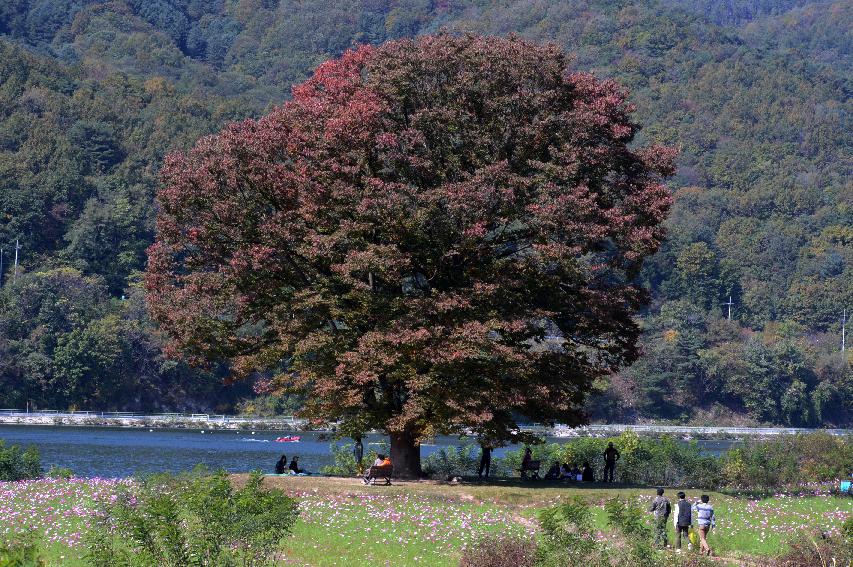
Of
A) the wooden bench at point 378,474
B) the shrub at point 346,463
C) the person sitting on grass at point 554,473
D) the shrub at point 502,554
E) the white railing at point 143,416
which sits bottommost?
the white railing at point 143,416

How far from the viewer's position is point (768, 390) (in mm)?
132125

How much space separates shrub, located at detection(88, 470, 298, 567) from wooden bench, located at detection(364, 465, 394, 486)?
38.7 ft

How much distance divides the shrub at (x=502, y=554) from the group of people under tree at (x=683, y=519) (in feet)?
14.5

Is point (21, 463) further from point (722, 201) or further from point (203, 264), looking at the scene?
point (722, 201)

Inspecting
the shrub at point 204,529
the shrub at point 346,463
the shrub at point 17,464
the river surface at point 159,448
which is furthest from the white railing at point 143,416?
the shrub at point 204,529

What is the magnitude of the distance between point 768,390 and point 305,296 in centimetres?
10766

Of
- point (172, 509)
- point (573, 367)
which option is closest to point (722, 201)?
point (573, 367)

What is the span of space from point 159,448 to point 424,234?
146ft

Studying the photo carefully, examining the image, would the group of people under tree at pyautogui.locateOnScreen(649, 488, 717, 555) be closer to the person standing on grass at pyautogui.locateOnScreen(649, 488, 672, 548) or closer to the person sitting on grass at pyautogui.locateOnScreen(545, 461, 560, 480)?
the person standing on grass at pyautogui.locateOnScreen(649, 488, 672, 548)

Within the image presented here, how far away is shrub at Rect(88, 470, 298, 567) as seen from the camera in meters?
16.3

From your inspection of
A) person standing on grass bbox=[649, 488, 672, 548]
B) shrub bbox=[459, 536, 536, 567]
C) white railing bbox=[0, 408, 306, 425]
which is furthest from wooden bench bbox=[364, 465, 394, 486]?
white railing bbox=[0, 408, 306, 425]

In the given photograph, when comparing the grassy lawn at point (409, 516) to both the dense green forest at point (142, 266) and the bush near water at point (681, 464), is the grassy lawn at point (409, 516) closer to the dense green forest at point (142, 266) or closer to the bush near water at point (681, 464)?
the bush near water at point (681, 464)

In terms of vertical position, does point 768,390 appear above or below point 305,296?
below

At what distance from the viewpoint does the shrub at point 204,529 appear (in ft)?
53.6
